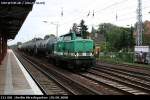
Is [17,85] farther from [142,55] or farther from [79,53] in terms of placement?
[142,55]

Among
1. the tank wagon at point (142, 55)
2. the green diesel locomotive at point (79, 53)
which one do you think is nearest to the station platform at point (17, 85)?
the green diesel locomotive at point (79, 53)

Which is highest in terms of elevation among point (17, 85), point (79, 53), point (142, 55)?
point (79, 53)

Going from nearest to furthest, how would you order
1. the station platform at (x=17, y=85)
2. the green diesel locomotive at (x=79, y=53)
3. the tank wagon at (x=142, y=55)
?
the station platform at (x=17, y=85) → the green diesel locomotive at (x=79, y=53) → the tank wagon at (x=142, y=55)

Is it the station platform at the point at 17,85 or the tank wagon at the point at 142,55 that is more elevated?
the tank wagon at the point at 142,55

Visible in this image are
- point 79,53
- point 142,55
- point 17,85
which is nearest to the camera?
point 17,85

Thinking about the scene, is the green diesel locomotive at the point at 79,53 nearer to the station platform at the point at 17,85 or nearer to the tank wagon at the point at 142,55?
the station platform at the point at 17,85

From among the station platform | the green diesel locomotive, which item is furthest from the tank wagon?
the station platform

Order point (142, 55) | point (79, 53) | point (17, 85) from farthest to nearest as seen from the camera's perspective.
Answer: point (142, 55), point (79, 53), point (17, 85)

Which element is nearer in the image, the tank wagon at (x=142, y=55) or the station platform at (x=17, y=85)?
the station platform at (x=17, y=85)

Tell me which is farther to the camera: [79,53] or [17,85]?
[79,53]

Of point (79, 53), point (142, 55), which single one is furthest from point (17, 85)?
point (142, 55)

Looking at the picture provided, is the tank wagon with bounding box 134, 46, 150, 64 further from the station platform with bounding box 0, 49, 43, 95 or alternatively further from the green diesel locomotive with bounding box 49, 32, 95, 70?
the station platform with bounding box 0, 49, 43, 95

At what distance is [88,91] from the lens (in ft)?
58.7

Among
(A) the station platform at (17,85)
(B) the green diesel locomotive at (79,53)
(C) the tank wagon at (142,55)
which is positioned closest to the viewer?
(A) the station platform at (17,85)
